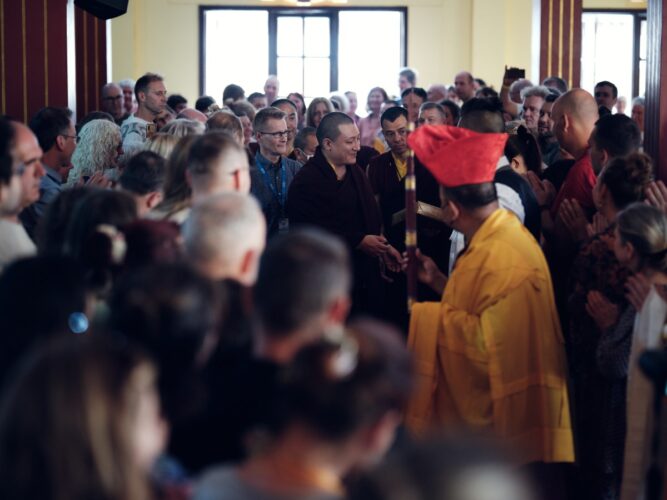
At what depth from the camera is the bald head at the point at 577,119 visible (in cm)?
604

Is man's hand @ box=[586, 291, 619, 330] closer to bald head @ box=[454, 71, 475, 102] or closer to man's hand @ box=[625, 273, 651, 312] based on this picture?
man's hand @ box=[625, 273, 651, 312]

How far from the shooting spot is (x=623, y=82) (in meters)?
17.2

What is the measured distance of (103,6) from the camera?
26.8 ft

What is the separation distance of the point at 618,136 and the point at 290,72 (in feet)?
39.1

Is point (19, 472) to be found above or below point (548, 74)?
below

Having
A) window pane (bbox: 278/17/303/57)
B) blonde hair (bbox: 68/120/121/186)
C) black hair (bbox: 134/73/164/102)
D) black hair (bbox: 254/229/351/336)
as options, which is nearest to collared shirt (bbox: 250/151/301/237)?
blonde hair (bbox: 68/120/121/186)

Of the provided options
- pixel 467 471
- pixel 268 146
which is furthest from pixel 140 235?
pixel 268 146

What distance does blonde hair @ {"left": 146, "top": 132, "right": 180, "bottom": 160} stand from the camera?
506cm

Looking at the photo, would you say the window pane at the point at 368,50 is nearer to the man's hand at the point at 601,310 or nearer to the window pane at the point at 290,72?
the window pane at the point at 290,72

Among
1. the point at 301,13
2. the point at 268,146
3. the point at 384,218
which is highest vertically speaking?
the point at 301,13

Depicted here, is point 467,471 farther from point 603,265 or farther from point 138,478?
point 603,265

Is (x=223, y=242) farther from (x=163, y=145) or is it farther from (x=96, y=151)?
(x=96, y=151)

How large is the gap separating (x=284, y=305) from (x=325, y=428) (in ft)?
1.90

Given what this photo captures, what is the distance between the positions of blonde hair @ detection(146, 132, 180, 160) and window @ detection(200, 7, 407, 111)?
11732 millimetres
